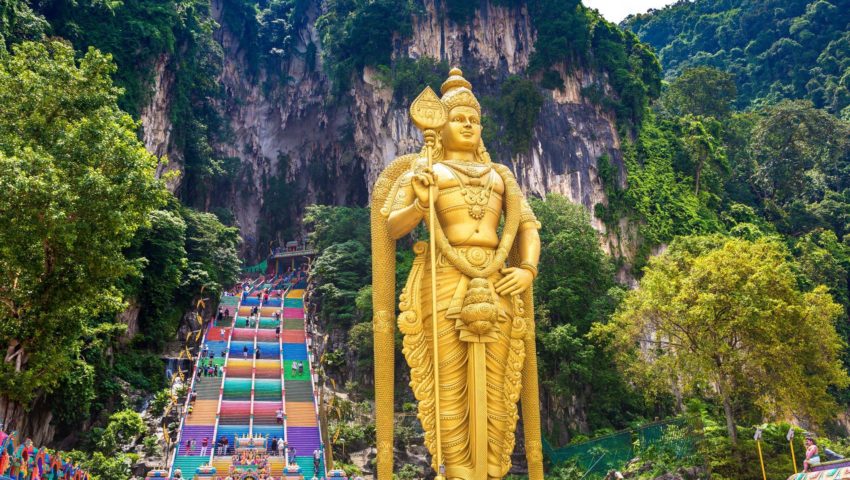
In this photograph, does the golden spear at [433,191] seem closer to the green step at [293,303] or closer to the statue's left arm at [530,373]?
the statue's left arm at [530,373]

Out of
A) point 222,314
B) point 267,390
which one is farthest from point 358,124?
point 267,390

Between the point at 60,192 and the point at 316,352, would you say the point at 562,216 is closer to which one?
the point at 316,352

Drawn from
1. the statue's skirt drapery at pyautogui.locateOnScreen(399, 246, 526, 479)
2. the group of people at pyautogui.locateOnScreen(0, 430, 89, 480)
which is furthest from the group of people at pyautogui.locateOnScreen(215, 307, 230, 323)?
the statue's skirt drapery at pyautogui.locateOnScreen(399, 246, 526, 479)

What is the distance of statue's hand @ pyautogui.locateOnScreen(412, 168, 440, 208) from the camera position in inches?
287

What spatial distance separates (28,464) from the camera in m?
6.91

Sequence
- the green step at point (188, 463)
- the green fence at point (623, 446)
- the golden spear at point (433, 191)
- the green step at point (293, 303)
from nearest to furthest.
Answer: the golden spear at point (433, 191) < the green fence at point (623, 446) < the green step at point (188, 463) < the green step at point (293, 303)

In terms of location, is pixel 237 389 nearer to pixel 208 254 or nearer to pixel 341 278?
pixel 341 278

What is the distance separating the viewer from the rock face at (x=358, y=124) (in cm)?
2579

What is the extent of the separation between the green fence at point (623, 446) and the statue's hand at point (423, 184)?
7.19m

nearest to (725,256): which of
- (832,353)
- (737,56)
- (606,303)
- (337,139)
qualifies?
(832,353)

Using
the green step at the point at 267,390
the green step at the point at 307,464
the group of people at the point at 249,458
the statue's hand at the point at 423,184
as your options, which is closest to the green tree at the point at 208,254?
the green step at the point at 267,390

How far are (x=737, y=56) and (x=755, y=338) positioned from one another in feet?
103

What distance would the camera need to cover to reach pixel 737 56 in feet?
130

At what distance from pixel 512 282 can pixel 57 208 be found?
19.4 feet
